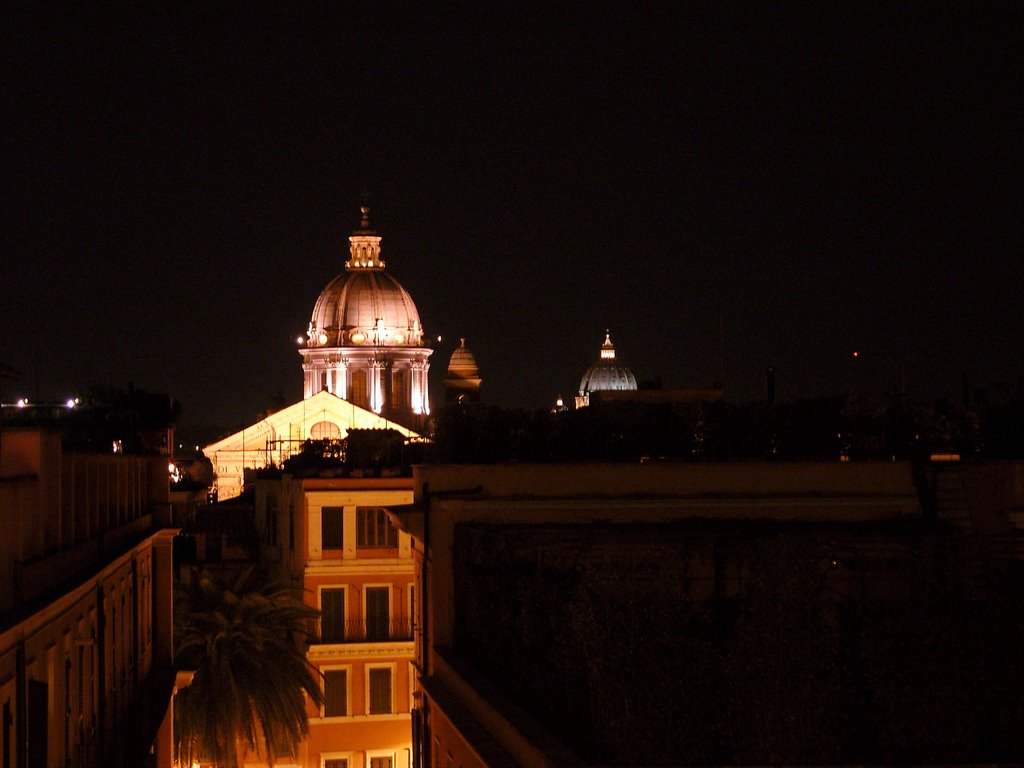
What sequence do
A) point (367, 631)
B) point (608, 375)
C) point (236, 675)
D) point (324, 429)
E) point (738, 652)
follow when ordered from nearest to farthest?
point (738, 652) → point (236, 675) → point (367, 631) → point (324, 429) → point (608, 375)

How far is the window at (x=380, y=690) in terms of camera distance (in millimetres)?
37219

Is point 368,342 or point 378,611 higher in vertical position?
point 368,342

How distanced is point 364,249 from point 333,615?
81412 mm

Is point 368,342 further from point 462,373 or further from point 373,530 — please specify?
point 373,530

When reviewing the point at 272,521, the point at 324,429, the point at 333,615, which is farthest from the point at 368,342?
the point at 333,615

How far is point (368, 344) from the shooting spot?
11494 cm

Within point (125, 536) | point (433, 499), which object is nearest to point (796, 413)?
point (433, 499)

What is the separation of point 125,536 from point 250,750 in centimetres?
1399

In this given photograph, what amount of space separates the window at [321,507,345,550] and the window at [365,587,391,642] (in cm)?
114

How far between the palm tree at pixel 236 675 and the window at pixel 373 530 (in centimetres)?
556

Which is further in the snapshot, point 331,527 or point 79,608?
point 331,527

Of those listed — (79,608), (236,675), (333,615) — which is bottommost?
(236,675)

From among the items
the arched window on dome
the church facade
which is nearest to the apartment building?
the arched window on dome

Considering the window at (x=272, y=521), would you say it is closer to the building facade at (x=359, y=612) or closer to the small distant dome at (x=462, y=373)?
the building facade at (x=359, y=612)
